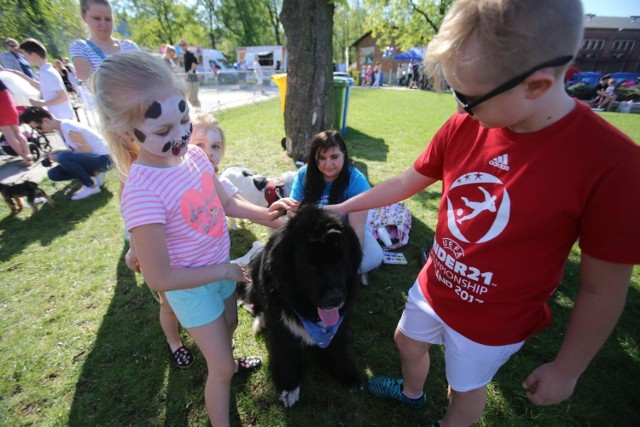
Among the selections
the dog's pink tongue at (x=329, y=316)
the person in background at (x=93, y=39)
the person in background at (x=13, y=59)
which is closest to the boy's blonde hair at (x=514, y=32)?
the dog's pink tongue at (x=329, y=316)

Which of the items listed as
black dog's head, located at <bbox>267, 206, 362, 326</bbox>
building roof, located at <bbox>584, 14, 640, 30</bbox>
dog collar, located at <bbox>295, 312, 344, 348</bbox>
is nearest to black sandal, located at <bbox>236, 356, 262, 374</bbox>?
dog collar, located at <bbox>295, 312, 344, 348</bbox>

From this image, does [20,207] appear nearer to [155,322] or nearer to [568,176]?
[155,322]

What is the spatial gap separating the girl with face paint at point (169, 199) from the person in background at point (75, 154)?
4.83 metres

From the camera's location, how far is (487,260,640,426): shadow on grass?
2.25 m

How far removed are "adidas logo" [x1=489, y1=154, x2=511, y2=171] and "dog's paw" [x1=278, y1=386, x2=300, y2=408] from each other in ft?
7.04

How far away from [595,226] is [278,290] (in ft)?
5.42

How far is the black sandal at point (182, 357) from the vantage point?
257 cm

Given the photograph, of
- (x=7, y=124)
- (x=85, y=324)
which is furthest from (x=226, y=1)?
(x=85, y=324)

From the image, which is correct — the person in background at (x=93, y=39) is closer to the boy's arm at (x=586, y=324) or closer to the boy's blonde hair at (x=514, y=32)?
the boy's blonde hair at (x=514, y=32)

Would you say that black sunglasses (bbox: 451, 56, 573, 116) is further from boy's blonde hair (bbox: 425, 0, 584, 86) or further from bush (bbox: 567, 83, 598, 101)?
bush (bbox: 567, 83, 598, 101)

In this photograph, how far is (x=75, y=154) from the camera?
17.9 feet

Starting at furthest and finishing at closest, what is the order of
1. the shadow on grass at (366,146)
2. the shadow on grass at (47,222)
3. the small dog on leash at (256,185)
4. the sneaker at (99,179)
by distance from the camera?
the shadow on grass at (366,146) < the sneaker at (99,179) < the shadow on grass at (47,222) < the small dog on leash at (256,185)

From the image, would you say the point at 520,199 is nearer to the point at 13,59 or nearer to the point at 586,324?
the point at 586,324

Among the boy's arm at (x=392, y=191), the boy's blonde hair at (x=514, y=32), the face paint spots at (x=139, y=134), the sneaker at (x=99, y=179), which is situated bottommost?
the sneaker at (x=99, y=179)
